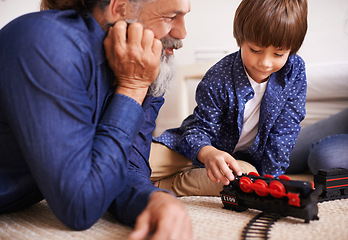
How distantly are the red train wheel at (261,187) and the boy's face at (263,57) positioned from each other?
39cm

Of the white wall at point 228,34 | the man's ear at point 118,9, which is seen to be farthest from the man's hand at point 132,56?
the white wall at point 228,34

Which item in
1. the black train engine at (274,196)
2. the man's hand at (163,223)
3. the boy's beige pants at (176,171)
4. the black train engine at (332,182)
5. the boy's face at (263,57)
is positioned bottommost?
the boy's beige pants at (176,171)

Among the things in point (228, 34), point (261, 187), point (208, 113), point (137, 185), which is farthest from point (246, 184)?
point (228, 34)

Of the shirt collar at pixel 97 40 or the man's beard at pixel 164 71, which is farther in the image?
the man's beard at pixel 164 71

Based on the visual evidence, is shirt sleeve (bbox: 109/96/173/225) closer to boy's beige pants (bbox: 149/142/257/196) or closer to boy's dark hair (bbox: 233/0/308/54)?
boy's beige pants (bbox: 149/142/257/196)

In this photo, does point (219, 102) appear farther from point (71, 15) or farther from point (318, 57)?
point (318, 57)

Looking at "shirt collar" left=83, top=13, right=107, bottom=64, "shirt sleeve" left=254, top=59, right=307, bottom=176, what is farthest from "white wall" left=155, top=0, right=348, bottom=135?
"shirt collar" left=83, top=13, right=107, bottom=64

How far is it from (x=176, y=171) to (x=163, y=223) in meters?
0.69

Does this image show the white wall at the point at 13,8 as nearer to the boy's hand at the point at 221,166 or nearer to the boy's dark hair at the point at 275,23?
the boy's dark hair at the point at 275,23

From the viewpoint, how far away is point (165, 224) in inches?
19.8

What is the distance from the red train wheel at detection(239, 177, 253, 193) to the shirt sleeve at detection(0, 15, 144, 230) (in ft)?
0.97

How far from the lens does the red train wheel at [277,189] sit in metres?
0.69

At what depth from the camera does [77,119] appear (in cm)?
58

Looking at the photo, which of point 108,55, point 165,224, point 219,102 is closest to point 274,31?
point 219,102
